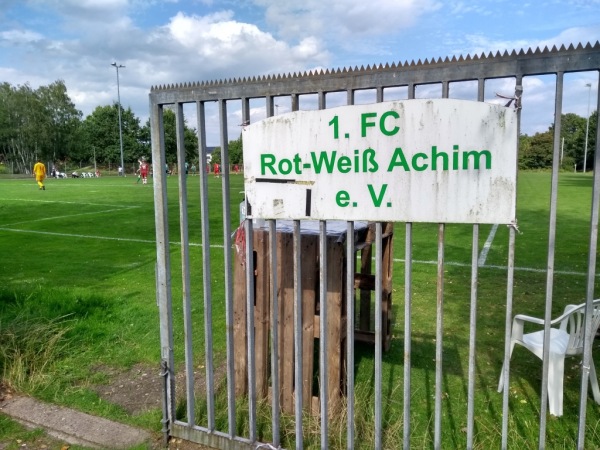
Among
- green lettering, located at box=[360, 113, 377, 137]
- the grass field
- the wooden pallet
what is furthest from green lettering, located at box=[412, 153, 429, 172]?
the grass field

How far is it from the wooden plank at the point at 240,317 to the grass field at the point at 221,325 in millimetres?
433

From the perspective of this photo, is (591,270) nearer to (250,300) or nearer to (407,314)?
(407,314)

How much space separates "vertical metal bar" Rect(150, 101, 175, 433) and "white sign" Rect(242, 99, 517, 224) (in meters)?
0.66

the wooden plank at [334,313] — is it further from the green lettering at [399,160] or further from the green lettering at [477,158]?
the green lettering at [477,158]

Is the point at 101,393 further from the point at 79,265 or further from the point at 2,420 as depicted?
the point at 79,265

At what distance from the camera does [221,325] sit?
5477 mm

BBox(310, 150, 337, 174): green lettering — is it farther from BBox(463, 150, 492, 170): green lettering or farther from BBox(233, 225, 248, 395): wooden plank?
BBox(233, 225, 248, 395): wooden plank

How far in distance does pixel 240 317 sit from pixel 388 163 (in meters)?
1.70

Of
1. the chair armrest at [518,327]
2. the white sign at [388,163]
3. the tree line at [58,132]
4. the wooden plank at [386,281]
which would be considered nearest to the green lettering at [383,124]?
the white sign at [388,163]

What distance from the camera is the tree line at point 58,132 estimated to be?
63.6 m

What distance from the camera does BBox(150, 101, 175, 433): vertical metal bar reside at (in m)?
3.04

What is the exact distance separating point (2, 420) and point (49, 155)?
238 ft

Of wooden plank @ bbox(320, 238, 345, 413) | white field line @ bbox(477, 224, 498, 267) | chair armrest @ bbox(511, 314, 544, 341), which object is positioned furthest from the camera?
white field line @ bbox(477, 224, 498, 267)

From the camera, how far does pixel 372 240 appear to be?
4.31 metres
